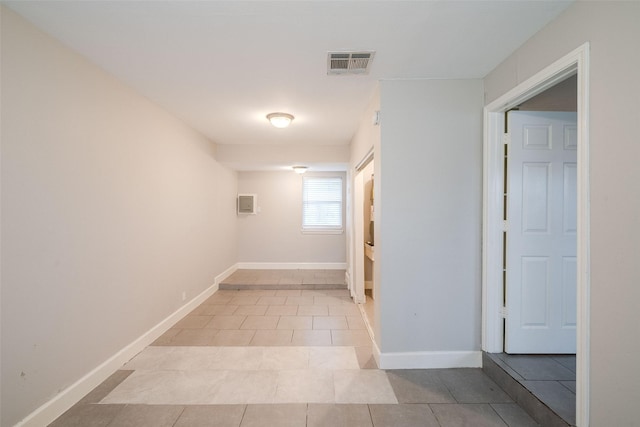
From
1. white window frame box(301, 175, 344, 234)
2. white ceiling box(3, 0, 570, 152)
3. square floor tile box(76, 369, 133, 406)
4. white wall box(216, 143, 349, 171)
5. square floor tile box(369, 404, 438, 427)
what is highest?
white ceiling box(3, 0, 570, 152)

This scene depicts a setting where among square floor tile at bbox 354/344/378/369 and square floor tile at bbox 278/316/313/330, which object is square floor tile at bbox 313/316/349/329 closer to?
square floor tile at bbox 278/316/313/330

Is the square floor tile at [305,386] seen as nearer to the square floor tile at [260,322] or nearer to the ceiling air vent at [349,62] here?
the square floor tile at [260,322]

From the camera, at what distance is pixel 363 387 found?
229 cm

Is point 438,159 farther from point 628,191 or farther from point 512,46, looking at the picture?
point 628,191

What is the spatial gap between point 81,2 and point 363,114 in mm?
2572

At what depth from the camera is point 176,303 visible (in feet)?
11.9

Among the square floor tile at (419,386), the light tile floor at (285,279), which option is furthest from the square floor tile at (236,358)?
the light tile floor at (285,279)

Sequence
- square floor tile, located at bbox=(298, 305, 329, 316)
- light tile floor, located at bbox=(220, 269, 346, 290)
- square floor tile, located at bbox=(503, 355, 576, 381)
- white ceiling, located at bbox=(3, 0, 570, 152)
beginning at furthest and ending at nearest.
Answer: light tile floor, located at bbox=(220, 269, 346, 290) < square floor tile, located at bbox=(298, 305, 329, 316) < square floor tile, located at bbox=(503, 355, 576, 381) < white ceiling, located at bbox=(3, 0, 570, 152)

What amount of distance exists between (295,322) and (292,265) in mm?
2982

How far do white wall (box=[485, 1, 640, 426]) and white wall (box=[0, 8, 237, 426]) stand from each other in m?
3.24

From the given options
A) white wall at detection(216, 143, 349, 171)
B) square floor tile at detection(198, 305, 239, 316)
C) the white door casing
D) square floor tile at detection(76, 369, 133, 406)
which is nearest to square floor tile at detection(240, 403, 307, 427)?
Result: square floor tile at detection(76, 369, 133, 406)

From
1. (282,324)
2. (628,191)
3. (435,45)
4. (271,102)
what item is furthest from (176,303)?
(628,191)

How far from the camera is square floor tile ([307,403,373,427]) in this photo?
1896mm

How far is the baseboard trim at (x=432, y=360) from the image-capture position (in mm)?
2557
